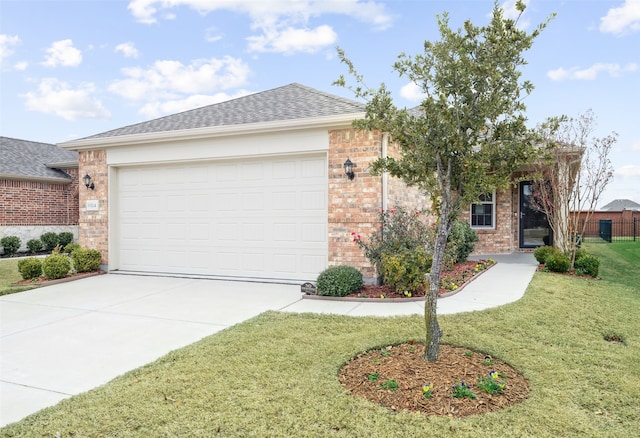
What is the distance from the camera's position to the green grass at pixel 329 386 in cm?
281

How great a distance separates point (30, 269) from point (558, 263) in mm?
11974

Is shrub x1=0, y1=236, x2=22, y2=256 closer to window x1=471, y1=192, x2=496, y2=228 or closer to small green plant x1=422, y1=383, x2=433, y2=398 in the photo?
window x1=471, y1=192, x2=496, y2=228

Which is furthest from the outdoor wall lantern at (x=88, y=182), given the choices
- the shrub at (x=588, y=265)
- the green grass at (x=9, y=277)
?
the shrub at (x=588, y=265)

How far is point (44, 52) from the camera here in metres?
12.7

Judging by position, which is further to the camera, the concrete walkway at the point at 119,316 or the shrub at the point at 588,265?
the shrub at the point at 588,265

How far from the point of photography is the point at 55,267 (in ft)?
29.8

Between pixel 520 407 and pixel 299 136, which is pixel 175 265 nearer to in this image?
pixel 299 136

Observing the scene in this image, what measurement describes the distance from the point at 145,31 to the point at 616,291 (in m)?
13.1

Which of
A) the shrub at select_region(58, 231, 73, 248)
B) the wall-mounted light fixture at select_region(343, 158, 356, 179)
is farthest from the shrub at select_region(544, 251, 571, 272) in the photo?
the shrub at select_region(58, 231, 73, 248)

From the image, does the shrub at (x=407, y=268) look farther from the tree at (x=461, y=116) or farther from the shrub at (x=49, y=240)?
the shrub at (x=49, y=240)

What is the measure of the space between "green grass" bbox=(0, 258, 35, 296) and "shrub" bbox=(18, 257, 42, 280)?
0.35 metres

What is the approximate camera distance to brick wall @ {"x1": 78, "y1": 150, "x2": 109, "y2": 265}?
10.2 m

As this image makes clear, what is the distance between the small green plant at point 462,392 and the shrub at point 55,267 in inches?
358

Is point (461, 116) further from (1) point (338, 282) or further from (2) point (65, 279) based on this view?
(2) point (65, 279)
